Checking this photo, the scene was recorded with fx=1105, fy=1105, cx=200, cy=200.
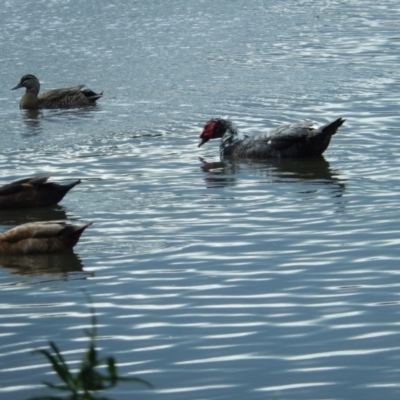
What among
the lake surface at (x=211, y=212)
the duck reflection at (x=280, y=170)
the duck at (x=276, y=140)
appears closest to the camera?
the lake surface at (x=211, y=212)

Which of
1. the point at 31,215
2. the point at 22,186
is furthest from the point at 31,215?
the point at 22,186

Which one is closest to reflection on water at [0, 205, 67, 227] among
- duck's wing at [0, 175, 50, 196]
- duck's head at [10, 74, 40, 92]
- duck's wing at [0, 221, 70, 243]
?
duck's wing at [0, 175, 50, 196]

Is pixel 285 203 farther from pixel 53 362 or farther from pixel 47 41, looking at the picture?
pixel 47 41

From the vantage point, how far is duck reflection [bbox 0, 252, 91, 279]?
9.68 metres

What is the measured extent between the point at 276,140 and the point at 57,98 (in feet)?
18.2

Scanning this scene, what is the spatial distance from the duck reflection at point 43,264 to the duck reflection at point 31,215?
1.78 meters

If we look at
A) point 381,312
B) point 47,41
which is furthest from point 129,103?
point 381,312

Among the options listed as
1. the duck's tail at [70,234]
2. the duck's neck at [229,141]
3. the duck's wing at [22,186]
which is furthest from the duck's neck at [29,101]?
the duck's tail at [70,234]

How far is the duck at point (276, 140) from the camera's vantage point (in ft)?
48.2

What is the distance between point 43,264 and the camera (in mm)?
10008

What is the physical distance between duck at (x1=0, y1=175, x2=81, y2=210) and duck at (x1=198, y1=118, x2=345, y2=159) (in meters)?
3.49

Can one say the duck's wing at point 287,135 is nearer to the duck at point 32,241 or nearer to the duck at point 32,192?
the duck at point 32,192

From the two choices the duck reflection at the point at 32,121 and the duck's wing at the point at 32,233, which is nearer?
the duck's wing at the point at 32,233

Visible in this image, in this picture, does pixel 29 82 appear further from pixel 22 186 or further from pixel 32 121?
pixel 22 186
